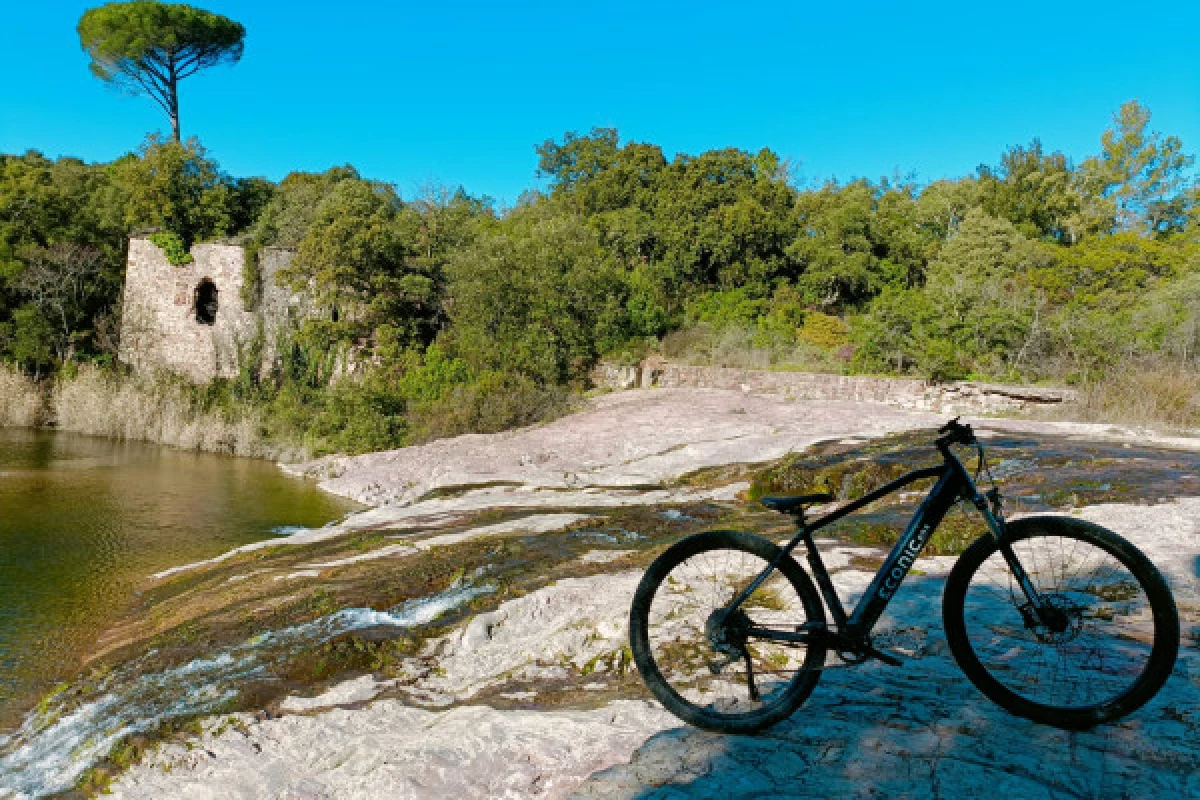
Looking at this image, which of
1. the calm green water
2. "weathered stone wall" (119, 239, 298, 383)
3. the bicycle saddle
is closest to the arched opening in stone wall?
"weathered stone wall" (119, 239, 298, 383)

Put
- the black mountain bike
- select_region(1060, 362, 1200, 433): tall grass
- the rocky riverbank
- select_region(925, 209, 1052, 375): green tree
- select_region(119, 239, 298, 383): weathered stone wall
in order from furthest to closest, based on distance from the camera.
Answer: select_region(119, 239, 298, 383): weathered stone wall
select_region(925, 209, 1052, 375): green tree
select_region(1060, 362, 1200, 433): tall grass
the black mountain bike
the rocky riverbank

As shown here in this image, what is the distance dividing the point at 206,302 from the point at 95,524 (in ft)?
58.5

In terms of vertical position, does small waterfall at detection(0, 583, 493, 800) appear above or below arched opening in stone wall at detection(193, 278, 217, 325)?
below

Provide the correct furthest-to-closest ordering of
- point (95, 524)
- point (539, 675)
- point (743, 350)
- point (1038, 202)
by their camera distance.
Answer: point (1038, 202), point (743, 350), point (95, 524), point (539, 675)

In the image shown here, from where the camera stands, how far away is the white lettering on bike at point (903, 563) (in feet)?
8.80

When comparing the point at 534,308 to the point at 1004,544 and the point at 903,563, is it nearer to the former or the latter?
the point at 903,563

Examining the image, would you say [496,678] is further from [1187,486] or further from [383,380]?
[383,380]

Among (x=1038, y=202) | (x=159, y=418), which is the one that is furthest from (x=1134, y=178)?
(x=159, y=418)

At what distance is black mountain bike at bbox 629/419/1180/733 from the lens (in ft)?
8.23

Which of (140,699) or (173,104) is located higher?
(173,104)

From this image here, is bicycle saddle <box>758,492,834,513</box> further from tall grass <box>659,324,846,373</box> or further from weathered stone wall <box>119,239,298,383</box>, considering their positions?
weathered stone wall <box>119,239,298,383</box>

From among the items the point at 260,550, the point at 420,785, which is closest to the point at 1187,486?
the point at 420,785

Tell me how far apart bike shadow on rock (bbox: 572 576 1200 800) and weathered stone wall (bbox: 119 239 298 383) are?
2551 cm

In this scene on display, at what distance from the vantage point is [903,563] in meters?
2.69
